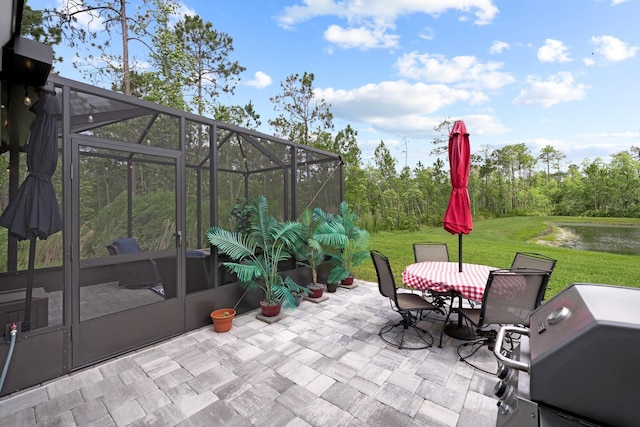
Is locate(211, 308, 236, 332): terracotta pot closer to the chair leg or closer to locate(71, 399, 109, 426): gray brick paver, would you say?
locate(71, 399, 109, 426): gray brick paver

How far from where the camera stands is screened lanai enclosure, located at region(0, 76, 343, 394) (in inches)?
98.8

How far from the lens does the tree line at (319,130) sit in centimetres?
743

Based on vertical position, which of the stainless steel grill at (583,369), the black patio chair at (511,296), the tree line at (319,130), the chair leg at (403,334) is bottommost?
the chair leg at (403,334)

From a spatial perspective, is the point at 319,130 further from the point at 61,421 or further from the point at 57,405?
the point at 61,421

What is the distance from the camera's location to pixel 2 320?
235 cm

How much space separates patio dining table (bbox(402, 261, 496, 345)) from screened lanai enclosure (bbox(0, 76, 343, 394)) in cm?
240

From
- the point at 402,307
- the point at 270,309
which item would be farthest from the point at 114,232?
the point at 402,307

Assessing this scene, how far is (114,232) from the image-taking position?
9.82ft

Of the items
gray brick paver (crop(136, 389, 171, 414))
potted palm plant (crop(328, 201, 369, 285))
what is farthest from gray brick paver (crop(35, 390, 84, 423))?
potted palm plant (crop(328, 201, 369, 285))

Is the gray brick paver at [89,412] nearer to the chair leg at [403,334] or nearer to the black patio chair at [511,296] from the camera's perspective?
the chair leg at [403,334]

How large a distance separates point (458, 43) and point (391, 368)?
816cm

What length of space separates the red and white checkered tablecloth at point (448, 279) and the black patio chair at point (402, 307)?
0.72 feet

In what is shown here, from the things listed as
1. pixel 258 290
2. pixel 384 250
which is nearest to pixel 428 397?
pixel 258 290

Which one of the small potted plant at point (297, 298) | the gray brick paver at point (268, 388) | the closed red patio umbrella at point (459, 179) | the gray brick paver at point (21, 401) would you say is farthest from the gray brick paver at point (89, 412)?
the closed red patio umbrella at point (459, 179)
